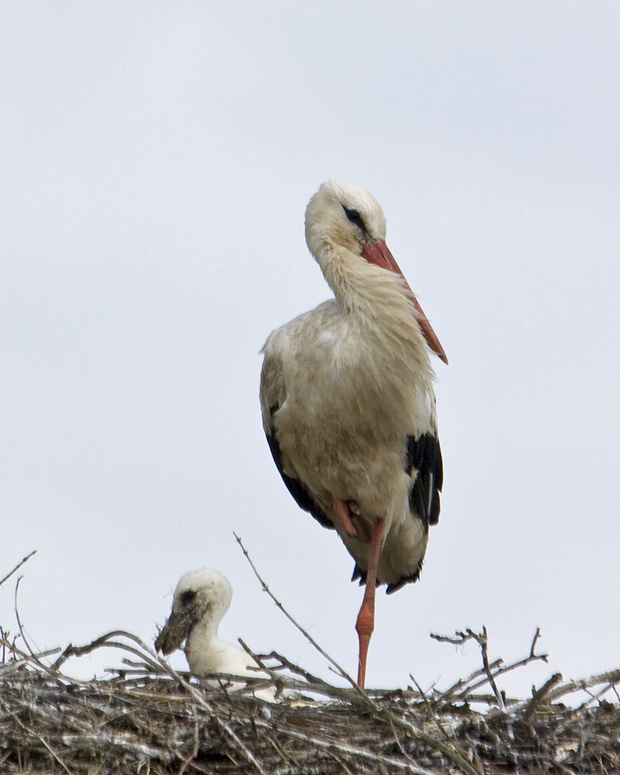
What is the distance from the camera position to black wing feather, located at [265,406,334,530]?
16.8ft

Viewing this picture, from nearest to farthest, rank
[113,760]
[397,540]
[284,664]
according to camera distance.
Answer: [113,760] < [284,664] < [397,540]

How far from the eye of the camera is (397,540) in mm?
5238

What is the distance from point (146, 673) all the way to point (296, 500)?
5.21 feet

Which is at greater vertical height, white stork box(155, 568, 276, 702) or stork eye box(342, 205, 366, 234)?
stork eye box(342, 205, 366, 234)

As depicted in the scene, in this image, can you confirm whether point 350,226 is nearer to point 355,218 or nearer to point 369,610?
point 355,218

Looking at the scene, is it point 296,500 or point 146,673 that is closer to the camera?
point 146,673

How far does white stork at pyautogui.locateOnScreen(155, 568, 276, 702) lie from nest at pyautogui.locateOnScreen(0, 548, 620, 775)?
106cm

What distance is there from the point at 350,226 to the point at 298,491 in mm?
1084

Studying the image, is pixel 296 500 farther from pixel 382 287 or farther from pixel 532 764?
pixel 532 764

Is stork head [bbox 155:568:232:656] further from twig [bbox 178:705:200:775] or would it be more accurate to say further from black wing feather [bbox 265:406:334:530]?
twig [bbox 178:705:200:775]

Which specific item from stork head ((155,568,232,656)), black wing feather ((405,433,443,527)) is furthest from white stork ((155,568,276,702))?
black wing feather ((405,433,443,527))

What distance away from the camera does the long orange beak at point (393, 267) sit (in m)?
4.81

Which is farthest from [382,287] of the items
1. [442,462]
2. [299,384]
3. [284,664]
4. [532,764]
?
[532,764]

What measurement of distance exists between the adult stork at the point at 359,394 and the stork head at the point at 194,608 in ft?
1.69
